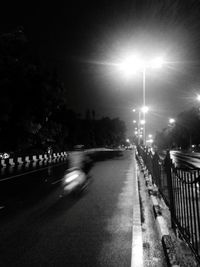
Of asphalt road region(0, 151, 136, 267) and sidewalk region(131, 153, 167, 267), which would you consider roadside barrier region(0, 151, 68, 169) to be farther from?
sidewalk region(131, 153, 167, 267)

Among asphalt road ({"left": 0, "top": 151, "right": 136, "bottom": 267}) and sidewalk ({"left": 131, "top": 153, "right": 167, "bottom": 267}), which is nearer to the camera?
sidewalk ({"left": 131, "top": 153, "right": 167, "bottom": 267})

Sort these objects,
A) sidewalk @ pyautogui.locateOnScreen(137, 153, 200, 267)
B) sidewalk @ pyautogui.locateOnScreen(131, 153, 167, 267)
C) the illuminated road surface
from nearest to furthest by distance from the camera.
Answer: sidewalk @ pyautogui.locateOnScreen(137, 153, 200, 267), sidewalk @ pyautogui.locateOnScreen(131, 153, 167, 267), the illuminated road surface

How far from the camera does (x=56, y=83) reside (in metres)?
33.8

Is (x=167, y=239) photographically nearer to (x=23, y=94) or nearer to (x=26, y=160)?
→ (x=23, y=94)

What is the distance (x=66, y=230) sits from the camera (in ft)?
18.7

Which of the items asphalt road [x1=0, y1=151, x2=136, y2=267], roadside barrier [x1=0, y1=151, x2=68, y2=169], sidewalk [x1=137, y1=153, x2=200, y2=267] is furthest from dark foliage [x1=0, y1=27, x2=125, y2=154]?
sidewalk [x1=137, y1=153, x2=200, y2=267]

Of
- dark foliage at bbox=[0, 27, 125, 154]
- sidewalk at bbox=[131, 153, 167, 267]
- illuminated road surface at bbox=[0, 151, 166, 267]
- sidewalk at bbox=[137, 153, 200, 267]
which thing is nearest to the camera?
sidewalk at bbox=[137, 153, 200, 267]

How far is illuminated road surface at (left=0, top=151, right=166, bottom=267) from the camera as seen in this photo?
14.0ft

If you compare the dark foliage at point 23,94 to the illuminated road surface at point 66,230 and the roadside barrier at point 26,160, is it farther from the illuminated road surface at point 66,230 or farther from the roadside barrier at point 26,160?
the illuminated road surface at point 66,230

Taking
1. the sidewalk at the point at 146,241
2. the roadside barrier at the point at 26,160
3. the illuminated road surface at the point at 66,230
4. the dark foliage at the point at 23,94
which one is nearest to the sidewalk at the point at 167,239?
the sidewalk at the point at 146,241

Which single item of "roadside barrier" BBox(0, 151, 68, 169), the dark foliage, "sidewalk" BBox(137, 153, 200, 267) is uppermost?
the dark foliage

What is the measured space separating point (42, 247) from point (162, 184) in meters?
5.04

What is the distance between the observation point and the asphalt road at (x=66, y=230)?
14.1 ft

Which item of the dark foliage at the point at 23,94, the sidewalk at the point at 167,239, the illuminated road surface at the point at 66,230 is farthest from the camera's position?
the dark foliage at the point at 23,94
